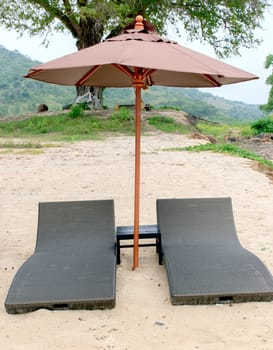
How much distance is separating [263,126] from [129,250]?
18.4 m

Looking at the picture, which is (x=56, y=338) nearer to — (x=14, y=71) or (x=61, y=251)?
(x=61, y=251)

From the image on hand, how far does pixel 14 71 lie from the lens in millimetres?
53906

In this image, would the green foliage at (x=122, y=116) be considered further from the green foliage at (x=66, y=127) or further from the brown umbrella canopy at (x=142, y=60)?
the brown umbrella canopy at (x=142, y=60)

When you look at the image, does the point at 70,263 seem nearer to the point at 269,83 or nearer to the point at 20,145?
the point at 20,145

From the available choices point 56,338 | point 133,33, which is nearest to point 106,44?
point 133,33

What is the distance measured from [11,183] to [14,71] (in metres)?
49.1

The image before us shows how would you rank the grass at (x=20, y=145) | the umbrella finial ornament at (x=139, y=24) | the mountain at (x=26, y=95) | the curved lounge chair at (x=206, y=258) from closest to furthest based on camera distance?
the curved lounge chair at (x=206, y=258), the umbrella finial ornament at (x=139, y=24), the grass at (x=20, y=145), the mountain at (x=26, y=95)

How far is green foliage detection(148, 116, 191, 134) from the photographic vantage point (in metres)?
17.1

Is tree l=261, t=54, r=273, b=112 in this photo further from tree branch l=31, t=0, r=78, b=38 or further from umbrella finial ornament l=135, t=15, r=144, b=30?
umbrella finial ornament l=135, t=15, r=144, b=30

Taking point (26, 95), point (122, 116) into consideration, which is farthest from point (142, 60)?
point (26, 95)

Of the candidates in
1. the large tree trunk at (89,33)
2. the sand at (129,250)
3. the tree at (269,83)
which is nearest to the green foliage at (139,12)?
the large tree trunk at (89,33)

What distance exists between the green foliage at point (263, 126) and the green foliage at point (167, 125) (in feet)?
15.5

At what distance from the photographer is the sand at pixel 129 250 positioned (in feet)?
9.22

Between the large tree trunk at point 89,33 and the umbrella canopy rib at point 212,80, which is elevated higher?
the large tree trunk at point 89,33
